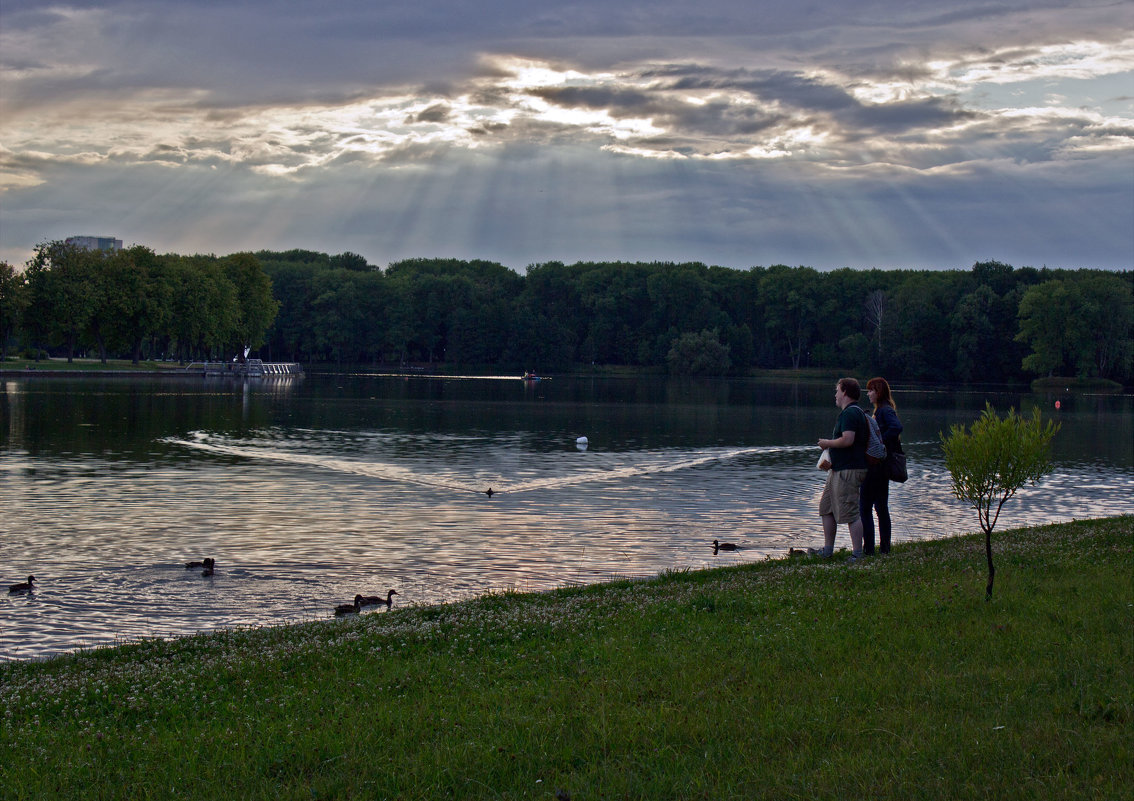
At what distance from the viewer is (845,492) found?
1639 cm

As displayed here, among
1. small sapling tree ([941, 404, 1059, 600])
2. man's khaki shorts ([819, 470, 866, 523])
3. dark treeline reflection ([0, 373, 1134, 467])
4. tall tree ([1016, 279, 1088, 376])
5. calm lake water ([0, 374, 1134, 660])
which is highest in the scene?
tall tree ([1016, 279, 1088, 376])

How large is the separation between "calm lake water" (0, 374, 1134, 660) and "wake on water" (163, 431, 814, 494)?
17 cm

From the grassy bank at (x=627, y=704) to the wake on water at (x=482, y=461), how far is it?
64.4 ft

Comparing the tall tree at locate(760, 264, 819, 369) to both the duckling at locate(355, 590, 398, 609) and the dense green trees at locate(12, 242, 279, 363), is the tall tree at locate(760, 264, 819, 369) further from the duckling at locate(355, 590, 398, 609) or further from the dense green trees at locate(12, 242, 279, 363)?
the duckling at locate(355, 590, 398, 609)

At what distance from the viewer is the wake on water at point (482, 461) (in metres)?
33.4

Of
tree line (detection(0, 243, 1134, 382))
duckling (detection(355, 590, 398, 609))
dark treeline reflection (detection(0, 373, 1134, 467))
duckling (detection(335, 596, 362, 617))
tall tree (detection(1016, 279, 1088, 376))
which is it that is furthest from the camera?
tall tree (detection(1016, 279, 1088, 376))

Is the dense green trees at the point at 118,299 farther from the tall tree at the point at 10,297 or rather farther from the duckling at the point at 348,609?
the duckling at the point at 348,609

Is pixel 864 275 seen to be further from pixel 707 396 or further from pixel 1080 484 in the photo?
pixel 1080 484

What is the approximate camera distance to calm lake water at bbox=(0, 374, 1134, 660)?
1728 centimetres

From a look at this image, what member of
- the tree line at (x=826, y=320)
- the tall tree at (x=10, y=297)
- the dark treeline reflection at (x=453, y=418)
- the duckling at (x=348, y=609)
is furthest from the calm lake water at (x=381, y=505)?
the tree line at (x=826, y=320)

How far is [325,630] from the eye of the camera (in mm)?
12641

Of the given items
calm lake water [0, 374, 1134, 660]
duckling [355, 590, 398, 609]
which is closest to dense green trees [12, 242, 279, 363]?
calm lake water [0, 374, 1134, 660]

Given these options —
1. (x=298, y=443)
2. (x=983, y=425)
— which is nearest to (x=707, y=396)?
(x=298, y=443)

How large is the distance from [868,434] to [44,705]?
40.5 ft
